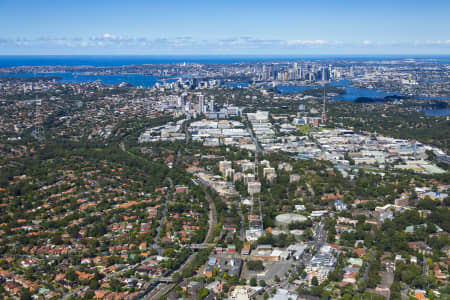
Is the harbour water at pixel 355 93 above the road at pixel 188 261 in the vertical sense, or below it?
above

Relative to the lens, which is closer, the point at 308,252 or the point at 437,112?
the point at 308,252

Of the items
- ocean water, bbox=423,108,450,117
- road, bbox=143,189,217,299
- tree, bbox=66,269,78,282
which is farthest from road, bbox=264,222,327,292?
ocean water, bbox=423,108,450,117

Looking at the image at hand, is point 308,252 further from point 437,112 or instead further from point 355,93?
point 355,93

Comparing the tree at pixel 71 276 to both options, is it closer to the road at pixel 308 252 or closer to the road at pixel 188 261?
the road at pixel 188 261

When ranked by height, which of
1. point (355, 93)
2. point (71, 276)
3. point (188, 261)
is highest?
point (355, 93)

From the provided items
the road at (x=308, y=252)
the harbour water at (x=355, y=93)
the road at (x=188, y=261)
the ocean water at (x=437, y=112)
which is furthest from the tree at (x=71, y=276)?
the harbour water at (x=355, y=93)

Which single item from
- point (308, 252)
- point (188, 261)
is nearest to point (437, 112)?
point (308, 252)

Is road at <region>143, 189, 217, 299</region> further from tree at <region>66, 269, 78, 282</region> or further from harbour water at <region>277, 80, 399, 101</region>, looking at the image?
harbour water at <region>277, 80, 399, 101</region>

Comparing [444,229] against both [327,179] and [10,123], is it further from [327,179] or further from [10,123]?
[10,123]

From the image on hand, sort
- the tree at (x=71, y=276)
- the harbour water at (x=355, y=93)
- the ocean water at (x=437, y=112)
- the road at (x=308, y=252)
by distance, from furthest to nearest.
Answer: the harbour water at (x=355, y=93) → the ocean water at (x=437, y=112) → the tree at (x=71, y=276) → the road at (x=308, y=252)

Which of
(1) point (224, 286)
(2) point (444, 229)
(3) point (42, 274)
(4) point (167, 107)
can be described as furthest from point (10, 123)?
(2) point (444, 229)

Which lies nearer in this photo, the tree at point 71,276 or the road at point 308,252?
the road at point 308,252
